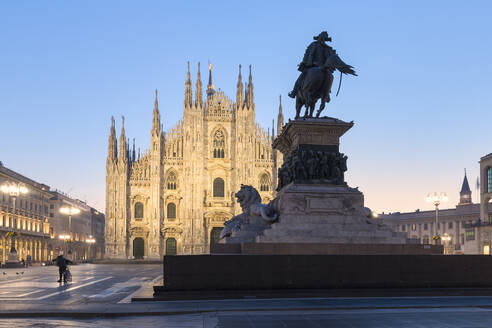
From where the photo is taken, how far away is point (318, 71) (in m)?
16.0

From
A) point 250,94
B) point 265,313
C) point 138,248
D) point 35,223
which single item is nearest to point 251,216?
point 265,313

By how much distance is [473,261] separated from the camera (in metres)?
13.9

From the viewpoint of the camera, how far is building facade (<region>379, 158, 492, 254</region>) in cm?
7186

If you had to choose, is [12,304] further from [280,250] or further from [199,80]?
[199,80]

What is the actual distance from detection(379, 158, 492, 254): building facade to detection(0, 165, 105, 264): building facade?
44.8m

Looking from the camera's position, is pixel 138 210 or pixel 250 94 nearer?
pixel 138 210

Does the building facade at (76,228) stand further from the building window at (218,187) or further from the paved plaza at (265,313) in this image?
the paved plaza at (265,313)

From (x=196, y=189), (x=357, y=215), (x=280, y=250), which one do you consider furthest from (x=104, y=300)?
(x=196, y=189)

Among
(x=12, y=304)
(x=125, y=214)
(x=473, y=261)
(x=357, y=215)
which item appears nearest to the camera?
(x=12, y=304)

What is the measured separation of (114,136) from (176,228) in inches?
515

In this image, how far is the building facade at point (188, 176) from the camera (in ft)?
217

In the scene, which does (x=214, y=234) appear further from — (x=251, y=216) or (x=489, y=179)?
(x=251, y=216)

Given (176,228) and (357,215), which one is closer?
(357,215)

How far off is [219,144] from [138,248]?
15270 millimetres
